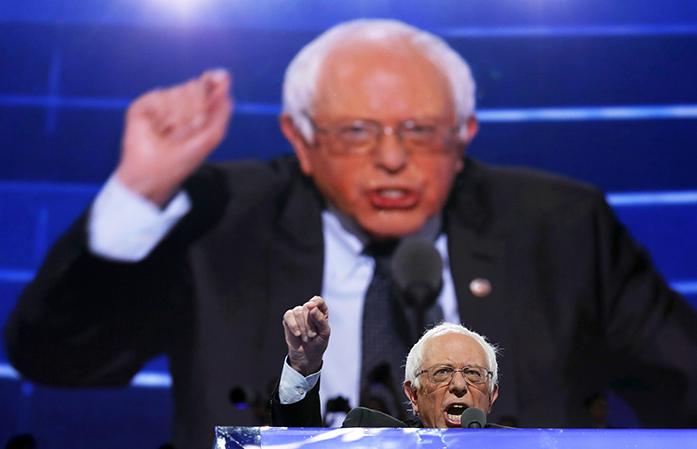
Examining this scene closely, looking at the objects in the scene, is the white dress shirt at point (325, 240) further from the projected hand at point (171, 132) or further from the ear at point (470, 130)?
the ear at point (470, 130)

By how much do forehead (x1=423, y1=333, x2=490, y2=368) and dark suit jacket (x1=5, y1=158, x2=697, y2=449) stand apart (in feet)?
7.40

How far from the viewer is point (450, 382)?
6.66 feet

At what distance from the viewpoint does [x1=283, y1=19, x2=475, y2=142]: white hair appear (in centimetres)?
455

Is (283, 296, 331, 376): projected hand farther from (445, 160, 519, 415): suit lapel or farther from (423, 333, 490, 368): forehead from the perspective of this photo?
(445, 160, 519, 415): suit lapel

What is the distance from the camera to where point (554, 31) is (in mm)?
4648

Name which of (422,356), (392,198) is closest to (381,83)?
(392,198)

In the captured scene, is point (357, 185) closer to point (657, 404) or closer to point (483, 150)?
point (483, 150)

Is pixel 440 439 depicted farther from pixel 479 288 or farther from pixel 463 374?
pixel 479 288

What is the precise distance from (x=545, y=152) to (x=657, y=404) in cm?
110

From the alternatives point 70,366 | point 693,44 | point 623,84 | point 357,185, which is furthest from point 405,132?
point 70,366

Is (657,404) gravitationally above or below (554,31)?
below

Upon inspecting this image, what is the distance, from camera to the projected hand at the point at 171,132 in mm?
4484

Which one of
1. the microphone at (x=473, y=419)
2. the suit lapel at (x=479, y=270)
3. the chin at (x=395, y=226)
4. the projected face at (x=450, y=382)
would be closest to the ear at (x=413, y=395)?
the projected face at (x=450, y=382)

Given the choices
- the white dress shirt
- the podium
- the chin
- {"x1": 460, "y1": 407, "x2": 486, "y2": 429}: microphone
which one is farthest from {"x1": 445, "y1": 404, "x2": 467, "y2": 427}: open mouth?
the chin
